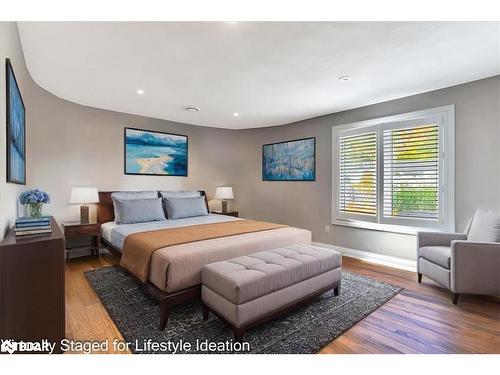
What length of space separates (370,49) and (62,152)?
13.7ft

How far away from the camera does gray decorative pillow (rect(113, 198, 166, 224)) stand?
353cm

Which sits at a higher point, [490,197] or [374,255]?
[490,197]

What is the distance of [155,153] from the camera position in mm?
4570

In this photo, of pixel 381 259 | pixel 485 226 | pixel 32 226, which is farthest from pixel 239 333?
pixel 381 259

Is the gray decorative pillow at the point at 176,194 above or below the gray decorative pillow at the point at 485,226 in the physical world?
above

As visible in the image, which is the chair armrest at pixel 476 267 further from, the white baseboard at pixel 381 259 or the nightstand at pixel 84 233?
the nightstand at pixel 84 233

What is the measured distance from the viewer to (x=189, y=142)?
5.02 m

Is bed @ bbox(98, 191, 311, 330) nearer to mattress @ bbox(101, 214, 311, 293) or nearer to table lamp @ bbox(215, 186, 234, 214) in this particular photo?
mattress @ bbox(101, 214, 311, 293)

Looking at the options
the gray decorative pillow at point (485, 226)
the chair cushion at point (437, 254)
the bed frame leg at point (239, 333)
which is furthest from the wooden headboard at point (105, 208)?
the gray decorative pillow at point (485, 226)

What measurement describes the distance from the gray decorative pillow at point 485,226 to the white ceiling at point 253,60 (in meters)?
1.51

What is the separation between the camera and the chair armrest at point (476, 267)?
227 cm

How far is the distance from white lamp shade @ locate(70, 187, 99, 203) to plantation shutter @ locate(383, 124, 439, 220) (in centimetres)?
428
